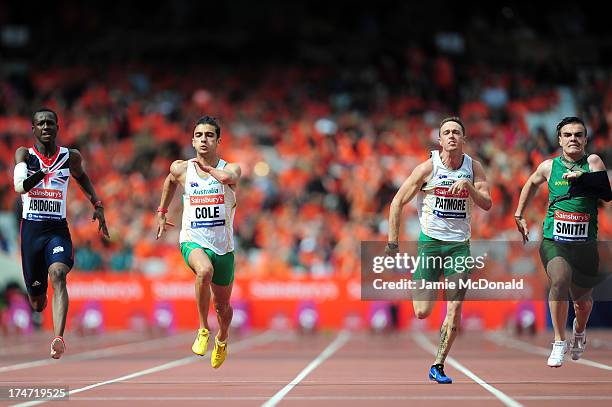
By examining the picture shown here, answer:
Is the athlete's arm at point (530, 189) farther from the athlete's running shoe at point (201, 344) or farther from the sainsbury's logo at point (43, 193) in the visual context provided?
the sainsbury's logo at point (43, 193)

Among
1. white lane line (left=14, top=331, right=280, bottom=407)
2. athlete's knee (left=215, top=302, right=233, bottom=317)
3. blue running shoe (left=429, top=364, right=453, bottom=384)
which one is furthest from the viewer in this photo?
athlete's knee (left=215, top=302, right=233, bottom=317)

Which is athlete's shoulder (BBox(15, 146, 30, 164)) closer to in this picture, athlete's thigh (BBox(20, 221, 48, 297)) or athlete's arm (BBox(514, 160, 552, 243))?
athlete's thigh (BBox(20, 221, 48, 297))

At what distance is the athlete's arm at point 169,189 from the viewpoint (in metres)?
12.5

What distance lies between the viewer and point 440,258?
40.3ft

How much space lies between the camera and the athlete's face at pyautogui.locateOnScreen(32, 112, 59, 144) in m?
12.3

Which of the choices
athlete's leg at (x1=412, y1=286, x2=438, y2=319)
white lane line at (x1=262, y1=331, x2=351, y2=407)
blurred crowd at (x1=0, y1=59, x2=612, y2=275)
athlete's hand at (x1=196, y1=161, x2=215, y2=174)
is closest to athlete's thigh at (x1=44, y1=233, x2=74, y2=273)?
athlete's hand at (x1=196, y1=161, x2=215, y2=174)

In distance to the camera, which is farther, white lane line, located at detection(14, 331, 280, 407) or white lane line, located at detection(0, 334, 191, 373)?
white lane line, located at detection(0, 334, 191, 373)

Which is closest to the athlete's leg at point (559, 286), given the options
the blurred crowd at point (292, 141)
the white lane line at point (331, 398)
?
the white lane line at point (331, 398)

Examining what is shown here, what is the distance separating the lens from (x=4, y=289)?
2494cm

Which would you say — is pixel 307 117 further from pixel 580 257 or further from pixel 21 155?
pixel 21 155

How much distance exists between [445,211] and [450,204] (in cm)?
10

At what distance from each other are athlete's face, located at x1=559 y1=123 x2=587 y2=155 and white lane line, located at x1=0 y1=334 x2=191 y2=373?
731 cm

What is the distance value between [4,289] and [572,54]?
17.4m

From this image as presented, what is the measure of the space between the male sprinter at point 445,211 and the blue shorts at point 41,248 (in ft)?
11.3
